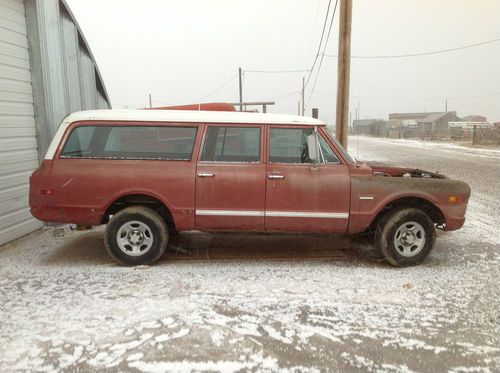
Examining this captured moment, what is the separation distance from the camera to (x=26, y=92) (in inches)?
266

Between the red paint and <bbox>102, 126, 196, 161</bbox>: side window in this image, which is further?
<bbox>102, 126, 196, 161</bbox>: side window

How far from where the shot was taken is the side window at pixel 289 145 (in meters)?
5.05

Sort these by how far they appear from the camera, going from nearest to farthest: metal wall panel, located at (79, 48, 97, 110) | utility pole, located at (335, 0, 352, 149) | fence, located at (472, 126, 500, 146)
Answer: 1. utility pole, located at (335, 0, 352, 149)
2. metal wall panel, located at (79, 48, 97, 110)
3. fence, located at (472, 126, 500, 146)

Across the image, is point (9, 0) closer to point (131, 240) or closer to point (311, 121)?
point (131, 240)

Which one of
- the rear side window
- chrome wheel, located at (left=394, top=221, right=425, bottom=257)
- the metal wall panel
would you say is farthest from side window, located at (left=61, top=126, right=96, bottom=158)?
the metal wall panel

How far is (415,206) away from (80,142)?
435 centimetres

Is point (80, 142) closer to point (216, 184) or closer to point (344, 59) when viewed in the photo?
point (216, 184)

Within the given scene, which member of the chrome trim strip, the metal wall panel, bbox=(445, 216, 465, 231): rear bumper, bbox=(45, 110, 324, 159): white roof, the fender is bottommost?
bbox=(445, 216, 465, 231): rear bumper

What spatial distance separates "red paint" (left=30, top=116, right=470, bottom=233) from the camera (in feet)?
16.1

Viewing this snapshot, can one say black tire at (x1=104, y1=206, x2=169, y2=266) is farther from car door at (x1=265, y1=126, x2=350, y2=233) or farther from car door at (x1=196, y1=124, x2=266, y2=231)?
car door at (x1=265, y1=126, x2=350, y2=233)

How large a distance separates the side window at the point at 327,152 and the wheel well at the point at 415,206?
914 millimetres

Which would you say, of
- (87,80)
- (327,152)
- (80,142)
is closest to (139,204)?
(80,142)

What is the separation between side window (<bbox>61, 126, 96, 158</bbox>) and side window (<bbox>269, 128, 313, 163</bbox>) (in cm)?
226

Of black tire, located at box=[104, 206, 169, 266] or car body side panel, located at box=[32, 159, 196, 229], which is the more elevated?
car body side panel, located at box=[32, 159, 196, 229]
